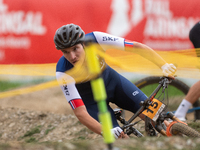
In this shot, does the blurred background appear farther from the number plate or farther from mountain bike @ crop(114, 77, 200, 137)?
the number plate

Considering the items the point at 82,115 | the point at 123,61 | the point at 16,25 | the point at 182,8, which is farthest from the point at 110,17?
the point at 82,115

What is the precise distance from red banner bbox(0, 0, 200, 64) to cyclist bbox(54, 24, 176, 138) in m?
1.71

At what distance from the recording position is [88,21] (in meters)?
4.98

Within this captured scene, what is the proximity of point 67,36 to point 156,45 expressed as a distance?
8.20ft

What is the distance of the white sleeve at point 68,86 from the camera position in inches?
120

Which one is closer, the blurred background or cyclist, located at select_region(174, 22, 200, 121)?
cyclist, located at select_region(174, 22, 200, 121)

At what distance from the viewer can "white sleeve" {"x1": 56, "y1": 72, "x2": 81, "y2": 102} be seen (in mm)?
3039

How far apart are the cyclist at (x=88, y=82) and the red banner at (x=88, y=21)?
5.61ft

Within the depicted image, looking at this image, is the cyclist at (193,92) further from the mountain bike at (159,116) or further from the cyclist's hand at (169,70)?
the cyclist's hand at (169,70)

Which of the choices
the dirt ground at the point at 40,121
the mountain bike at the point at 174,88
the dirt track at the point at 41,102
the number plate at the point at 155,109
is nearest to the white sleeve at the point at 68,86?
the number plate at the point at 155,109

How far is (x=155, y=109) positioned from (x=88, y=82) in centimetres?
95

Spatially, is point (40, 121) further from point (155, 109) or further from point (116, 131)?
point (155, 109)

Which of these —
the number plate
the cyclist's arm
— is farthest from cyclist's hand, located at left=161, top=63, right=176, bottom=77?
the cyclist's arm

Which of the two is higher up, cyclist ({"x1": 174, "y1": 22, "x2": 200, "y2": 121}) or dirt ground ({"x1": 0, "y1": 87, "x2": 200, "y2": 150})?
cyclist ({"x1": 174, "y1": 22, "x2": 200, "y2": 121})
